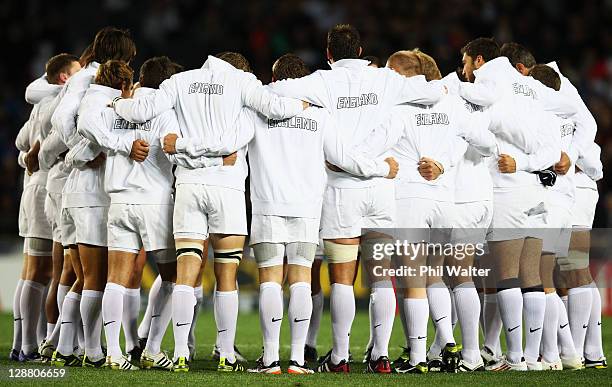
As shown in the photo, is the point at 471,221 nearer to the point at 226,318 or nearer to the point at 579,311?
the point at 579,311

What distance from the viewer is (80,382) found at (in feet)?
27.3

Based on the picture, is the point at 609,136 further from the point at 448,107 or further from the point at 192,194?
the point at 192,194

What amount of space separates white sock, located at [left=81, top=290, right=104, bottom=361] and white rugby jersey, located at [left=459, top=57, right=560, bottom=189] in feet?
11.5

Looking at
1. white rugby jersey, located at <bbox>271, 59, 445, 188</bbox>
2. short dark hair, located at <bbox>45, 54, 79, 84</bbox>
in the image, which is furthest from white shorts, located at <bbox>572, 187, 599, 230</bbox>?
short dark hair, located at <bbox>45, 54, 79, 84</bbox>

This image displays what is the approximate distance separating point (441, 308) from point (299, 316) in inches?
49.1

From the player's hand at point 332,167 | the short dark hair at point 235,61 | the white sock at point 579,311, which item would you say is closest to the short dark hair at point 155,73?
the short dark hair at point 235,61

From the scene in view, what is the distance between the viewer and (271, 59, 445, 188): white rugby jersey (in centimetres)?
935

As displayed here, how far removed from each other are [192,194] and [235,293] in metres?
0.85

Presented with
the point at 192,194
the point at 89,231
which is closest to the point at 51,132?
the point at 89,231

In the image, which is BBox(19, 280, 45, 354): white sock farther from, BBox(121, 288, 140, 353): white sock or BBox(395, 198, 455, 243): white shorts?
BBox(395, 198, 455, 243): white shorts

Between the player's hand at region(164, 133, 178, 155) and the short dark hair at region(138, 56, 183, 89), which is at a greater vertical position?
the short dark hair at region(138, 56, 183, 89)

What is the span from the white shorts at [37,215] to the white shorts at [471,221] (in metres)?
3.69

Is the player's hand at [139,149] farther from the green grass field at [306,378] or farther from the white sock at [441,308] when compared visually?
the white sock at [441,308]

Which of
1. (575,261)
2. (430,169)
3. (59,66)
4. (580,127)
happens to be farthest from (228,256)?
(580,127)
